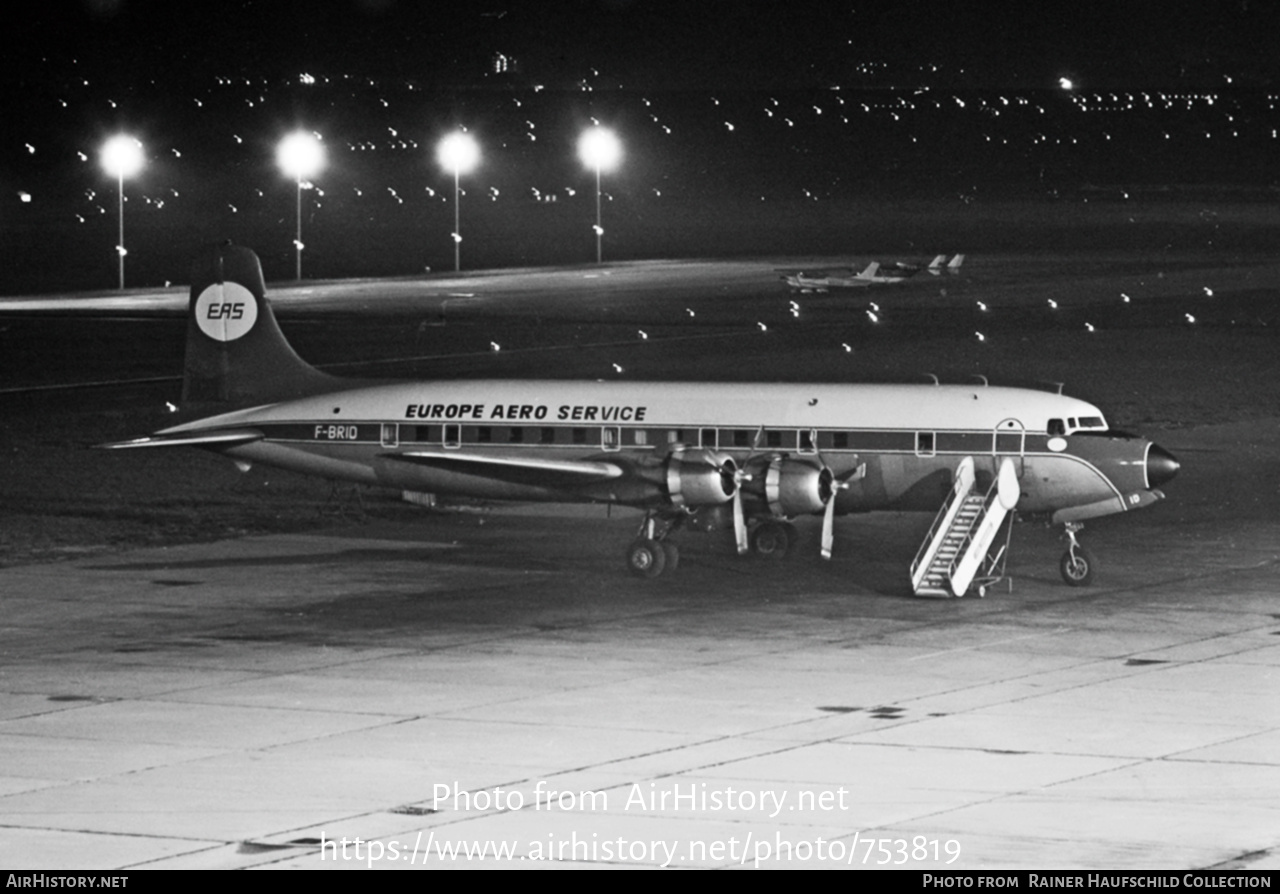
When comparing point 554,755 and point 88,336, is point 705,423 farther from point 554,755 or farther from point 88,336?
point 88,336

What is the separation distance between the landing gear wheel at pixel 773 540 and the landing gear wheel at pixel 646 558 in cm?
330

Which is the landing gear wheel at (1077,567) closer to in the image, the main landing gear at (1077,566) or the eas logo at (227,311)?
the main landing gear at (1077,566)

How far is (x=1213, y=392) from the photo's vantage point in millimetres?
79375

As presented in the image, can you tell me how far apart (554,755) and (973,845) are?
677 centimetres

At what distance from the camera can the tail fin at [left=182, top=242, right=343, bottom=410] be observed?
161 ft

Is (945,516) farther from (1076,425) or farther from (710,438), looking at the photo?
(710,438)

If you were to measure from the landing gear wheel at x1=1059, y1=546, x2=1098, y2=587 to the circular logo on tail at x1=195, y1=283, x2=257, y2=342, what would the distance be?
62.8ft

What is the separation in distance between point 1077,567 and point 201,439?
18305 millimetres

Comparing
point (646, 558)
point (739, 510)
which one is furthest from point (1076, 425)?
point (646, 558)

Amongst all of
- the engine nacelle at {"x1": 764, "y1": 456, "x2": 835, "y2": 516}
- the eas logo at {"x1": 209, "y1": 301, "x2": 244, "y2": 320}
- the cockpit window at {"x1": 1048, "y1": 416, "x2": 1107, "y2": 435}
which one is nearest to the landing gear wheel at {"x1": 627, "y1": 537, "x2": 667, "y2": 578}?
the engine nacelle at {"x1": 764, "y1": 456, "x2": 835, "y2": 516}

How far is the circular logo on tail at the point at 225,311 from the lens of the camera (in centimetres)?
4934

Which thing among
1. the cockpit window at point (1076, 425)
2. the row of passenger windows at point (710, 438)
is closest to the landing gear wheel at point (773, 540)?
the row of passenger windows at point (710, 438)

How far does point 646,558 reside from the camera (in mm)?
42375
